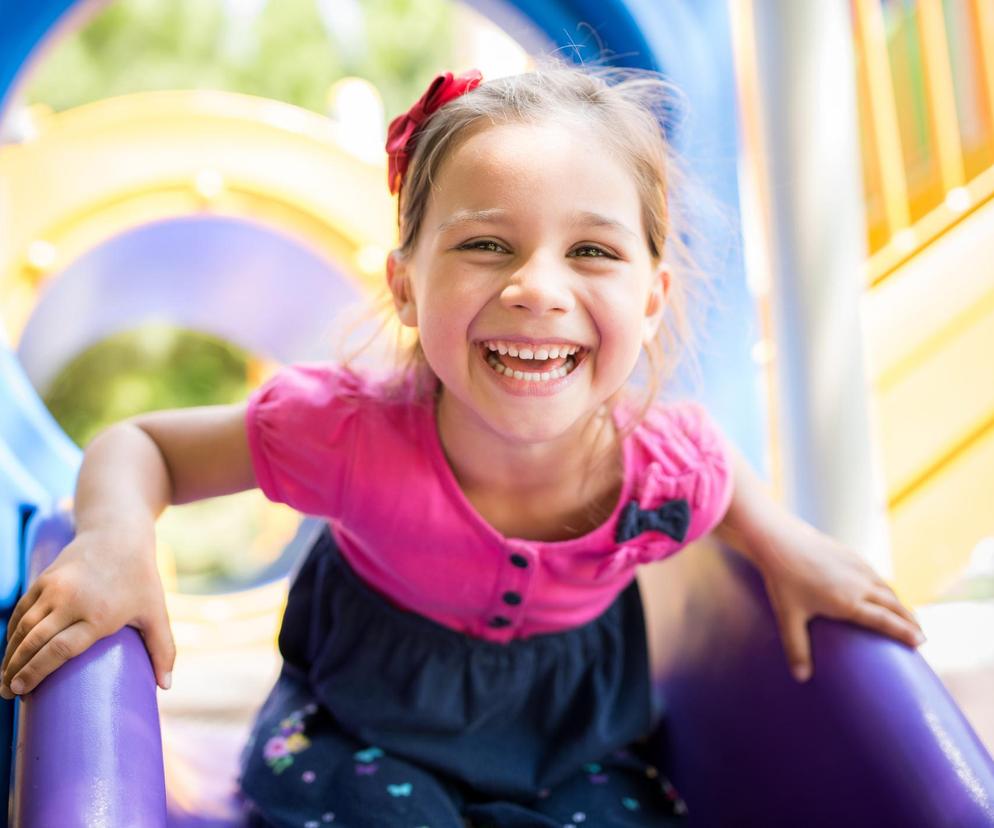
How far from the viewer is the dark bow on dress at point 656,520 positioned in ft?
2.88

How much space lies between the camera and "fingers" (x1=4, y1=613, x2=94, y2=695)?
0.66 m

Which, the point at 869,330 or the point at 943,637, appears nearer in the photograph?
the point at 943,637

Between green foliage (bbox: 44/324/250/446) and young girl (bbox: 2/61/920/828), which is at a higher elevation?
young girl (bbox: 2/61/920/828)

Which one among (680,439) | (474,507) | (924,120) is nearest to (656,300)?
(680,439)

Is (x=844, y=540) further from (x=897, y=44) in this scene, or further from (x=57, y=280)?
(x=897, y=44)

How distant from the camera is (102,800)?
1.95 feet

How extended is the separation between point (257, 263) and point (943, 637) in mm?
1133

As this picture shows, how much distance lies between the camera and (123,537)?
753 mm

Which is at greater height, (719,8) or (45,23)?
(45,23)

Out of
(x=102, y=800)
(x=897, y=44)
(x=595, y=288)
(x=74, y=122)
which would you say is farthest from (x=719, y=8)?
(x=897, y=44)

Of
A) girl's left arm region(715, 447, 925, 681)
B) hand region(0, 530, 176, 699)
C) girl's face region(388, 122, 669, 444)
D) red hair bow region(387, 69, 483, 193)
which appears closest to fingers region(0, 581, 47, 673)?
hand region(0, 530, 176, 699)

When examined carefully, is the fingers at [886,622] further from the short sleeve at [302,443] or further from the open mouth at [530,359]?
the short sleeve at [302,443]

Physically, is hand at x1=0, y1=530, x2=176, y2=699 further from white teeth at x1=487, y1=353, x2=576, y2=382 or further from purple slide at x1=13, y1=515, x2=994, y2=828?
white teeth at x1=487, y1=353, x2=576, y2=382

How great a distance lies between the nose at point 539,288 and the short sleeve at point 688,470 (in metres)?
0.21
